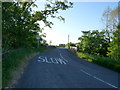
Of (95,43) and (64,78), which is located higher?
(95,43)

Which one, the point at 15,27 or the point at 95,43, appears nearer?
the point at 15,27

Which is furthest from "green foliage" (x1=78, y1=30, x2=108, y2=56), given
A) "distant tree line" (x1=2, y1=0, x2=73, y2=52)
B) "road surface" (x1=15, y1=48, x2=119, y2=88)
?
"road surface" (x1=15, y1=48, x2=119, y2=88)

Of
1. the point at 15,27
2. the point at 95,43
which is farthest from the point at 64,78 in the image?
the point at 95,43

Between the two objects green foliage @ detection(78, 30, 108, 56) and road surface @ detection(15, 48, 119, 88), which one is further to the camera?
green foliage @ detection(78, 30, 108, 56)

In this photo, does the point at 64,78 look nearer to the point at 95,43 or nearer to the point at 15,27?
the point at 15,27

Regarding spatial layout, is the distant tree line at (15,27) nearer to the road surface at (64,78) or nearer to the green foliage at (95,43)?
the road surface at (64,78)

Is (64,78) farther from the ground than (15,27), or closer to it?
closer to it

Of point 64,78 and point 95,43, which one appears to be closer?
point 64,78

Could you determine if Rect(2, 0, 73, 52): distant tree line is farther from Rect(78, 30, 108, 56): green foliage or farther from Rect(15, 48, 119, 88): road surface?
Rect(78, 30, 108, 56): green foliage

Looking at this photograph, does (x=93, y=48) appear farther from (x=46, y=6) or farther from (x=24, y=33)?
(x=24, y=33)

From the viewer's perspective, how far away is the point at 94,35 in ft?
156

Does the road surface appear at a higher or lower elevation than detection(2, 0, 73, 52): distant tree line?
lower

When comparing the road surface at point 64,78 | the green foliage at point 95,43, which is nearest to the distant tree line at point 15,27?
the road surface at point 64,78

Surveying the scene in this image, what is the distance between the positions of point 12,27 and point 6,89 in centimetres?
553
